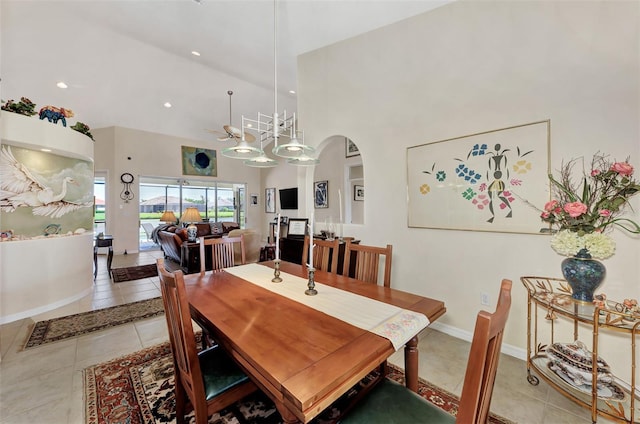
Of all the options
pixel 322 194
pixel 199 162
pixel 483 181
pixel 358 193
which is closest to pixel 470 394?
pixel 483 181

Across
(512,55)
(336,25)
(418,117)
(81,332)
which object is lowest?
(81,332)

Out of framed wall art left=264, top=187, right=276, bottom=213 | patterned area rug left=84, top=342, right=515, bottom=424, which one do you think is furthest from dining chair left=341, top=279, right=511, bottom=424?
framed wall art left=264, top=187, right=276, bottom=213

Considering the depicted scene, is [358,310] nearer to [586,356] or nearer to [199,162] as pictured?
[586,356]

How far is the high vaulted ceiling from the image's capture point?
303cm

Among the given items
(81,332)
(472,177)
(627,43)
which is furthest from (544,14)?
(81,332)

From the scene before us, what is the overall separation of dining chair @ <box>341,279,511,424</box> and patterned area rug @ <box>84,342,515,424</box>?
0.59 meters

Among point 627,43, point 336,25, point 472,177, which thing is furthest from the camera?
point 336,25

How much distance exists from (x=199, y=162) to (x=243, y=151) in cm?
717

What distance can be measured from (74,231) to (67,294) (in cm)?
87

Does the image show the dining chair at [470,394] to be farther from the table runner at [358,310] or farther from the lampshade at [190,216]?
the lampshade at [190,216]

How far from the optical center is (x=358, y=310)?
142cm

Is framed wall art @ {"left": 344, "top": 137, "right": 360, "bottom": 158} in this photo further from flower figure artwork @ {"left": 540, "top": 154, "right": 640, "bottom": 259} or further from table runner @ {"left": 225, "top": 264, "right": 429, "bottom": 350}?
table runner @ {"left": 225, "top": 264, "right": 429, "bottom": 350}

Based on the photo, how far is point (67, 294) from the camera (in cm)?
349

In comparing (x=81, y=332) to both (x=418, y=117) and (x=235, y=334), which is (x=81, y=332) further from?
(x=418, y=117)
